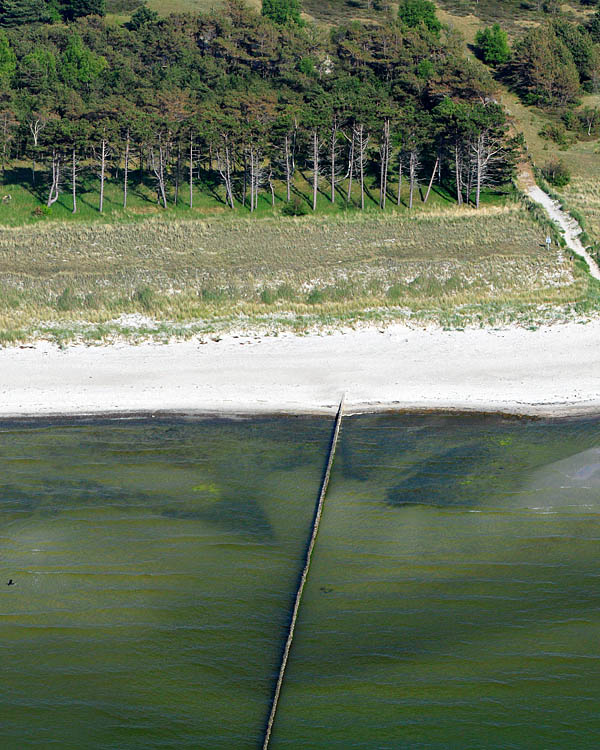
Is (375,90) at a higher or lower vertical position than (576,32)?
lower

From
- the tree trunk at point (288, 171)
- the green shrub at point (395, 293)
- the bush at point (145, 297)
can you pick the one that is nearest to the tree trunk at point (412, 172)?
the tree trunk at point (288, 171)

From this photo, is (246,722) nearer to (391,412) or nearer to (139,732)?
(139,732)

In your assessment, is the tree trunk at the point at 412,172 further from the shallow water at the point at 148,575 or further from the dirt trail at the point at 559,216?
the shallow water at the point at 148,575

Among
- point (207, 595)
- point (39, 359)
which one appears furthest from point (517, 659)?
point (39, 359)

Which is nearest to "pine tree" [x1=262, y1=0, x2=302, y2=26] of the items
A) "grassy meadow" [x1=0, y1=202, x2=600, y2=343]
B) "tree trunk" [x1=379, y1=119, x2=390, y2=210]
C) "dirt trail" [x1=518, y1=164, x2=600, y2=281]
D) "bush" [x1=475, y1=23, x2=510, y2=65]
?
"bush" [x1=475, y1=23, x2=510, y2=65]

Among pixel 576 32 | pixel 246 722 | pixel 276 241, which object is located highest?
pixel 576 32

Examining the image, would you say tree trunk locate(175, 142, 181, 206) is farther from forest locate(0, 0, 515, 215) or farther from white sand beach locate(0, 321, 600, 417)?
white sand beach locate(0, 321, 600, 417)
